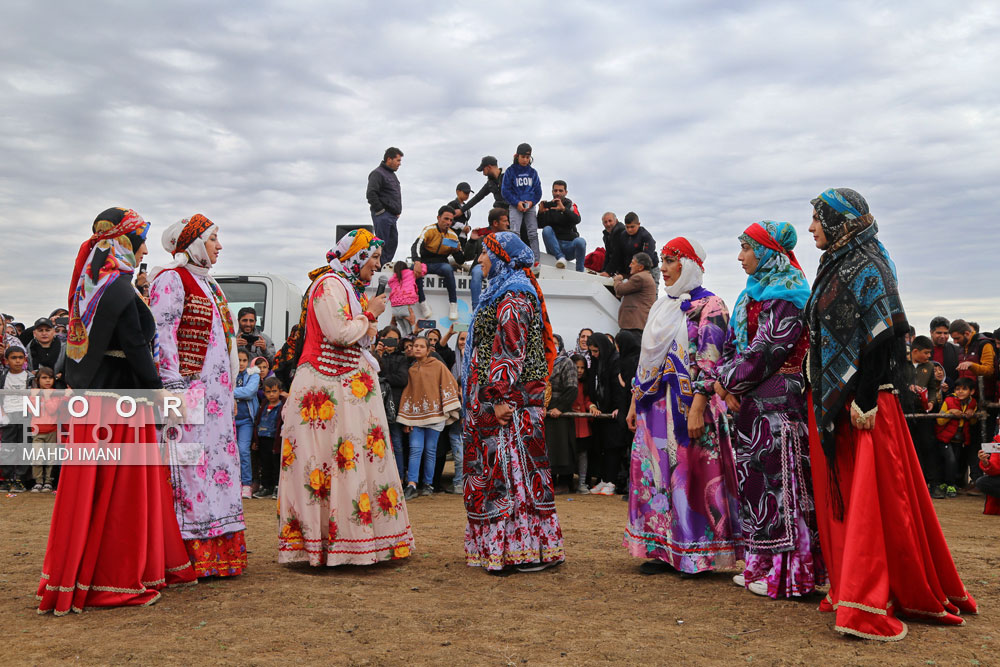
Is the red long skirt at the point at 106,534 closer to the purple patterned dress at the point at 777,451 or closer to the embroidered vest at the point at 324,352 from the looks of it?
the embroidered vest at the point at 324,352

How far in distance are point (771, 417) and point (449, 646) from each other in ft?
7.08

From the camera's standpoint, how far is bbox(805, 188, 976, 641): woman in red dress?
3.85 metres

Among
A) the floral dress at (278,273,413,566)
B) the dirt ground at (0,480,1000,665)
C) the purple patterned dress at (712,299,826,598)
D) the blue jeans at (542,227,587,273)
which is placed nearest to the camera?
the dirt ground at (0,480,1000,665)

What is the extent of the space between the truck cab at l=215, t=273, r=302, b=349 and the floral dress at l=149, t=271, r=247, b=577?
20.3 ft

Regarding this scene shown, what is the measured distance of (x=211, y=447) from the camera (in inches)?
202

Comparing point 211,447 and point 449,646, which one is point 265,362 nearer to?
point 211,447

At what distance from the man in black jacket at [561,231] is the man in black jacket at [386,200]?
9.51ft

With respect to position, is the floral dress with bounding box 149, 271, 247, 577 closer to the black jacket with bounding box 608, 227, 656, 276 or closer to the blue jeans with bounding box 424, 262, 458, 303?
the blue jeans with bounding box 424, 262, 458, 303

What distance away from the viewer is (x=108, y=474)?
4496 millimetres

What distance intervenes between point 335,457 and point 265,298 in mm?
6621

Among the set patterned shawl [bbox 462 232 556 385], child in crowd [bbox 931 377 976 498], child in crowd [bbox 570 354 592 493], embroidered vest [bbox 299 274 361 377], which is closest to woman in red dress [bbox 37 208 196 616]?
embroidered vest [bbox 299 274 361 377]

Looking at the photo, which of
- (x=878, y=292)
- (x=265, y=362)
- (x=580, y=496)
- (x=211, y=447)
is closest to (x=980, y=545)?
(x=878, y=292)

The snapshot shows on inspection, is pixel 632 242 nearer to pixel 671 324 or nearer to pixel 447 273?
pixel 447 273

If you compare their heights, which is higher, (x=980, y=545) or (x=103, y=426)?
(x=103, y=426)
